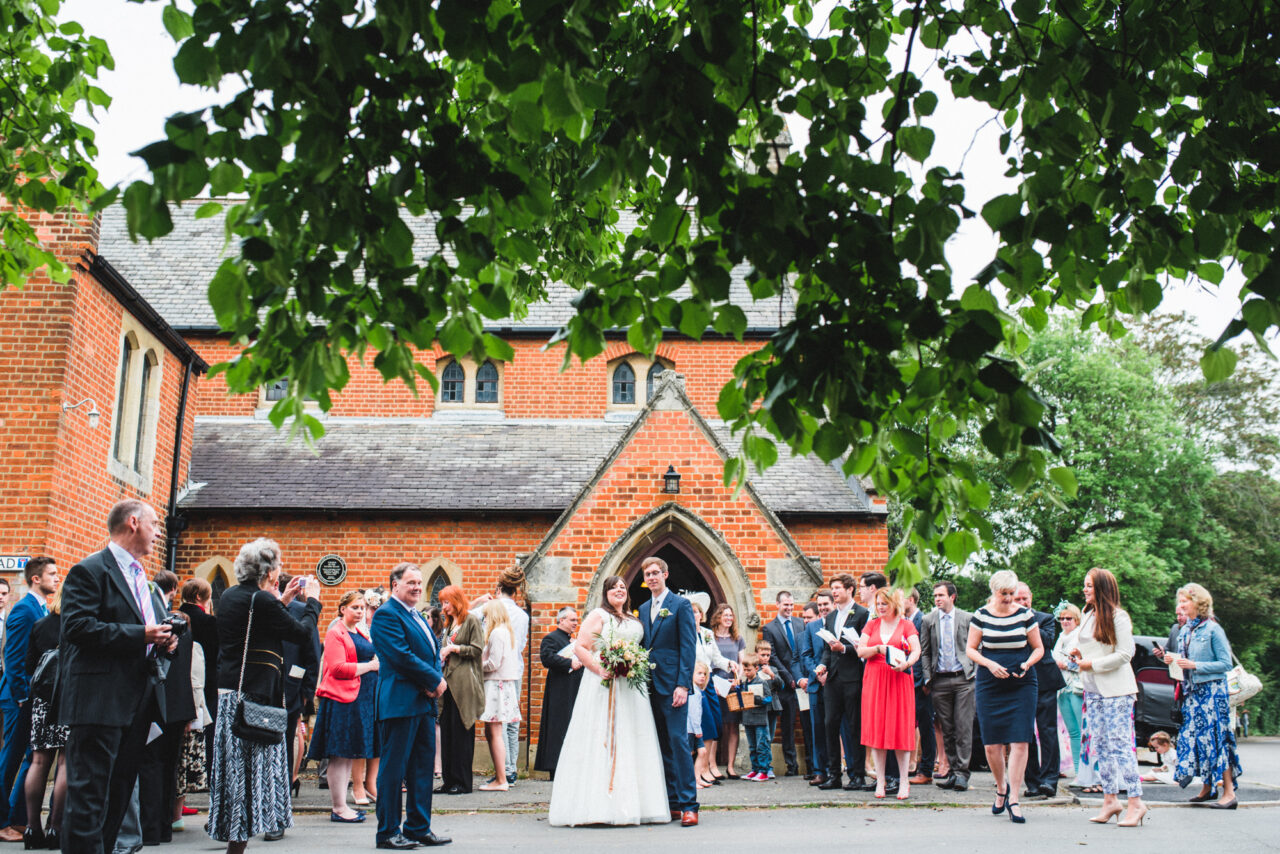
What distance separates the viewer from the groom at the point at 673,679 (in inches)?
317

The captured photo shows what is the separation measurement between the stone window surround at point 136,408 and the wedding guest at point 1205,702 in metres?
12.6

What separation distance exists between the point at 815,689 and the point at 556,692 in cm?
274

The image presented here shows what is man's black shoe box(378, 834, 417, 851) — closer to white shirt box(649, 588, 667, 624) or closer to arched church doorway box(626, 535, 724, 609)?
white shirt box(649, 588, 667, 624)

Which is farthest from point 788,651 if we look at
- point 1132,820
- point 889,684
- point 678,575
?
point 678,575

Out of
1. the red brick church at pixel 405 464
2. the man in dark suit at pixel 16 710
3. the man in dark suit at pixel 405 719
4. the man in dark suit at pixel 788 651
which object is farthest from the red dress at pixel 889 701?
the man in dark suit at pixel 16 710

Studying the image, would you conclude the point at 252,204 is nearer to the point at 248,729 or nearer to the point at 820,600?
the point at 248,729

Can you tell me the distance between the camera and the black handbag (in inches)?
234

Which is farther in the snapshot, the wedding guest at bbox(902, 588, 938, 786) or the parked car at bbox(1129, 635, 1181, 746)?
the parked car at bbox(1129, 635, 1181, 746)

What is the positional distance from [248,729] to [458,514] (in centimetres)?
1043

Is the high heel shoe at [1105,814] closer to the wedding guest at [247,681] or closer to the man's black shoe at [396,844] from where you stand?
the man's black shoe at [396,844]

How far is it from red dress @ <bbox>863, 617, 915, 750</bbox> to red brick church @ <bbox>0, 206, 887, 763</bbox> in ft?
10.4

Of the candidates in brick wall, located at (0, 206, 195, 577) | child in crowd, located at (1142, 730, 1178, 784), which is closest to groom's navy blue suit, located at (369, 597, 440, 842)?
brick wall, located at (0, 206, 195, 577)

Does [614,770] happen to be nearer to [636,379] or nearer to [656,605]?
[656,605]

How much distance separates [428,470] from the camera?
1739 cm
